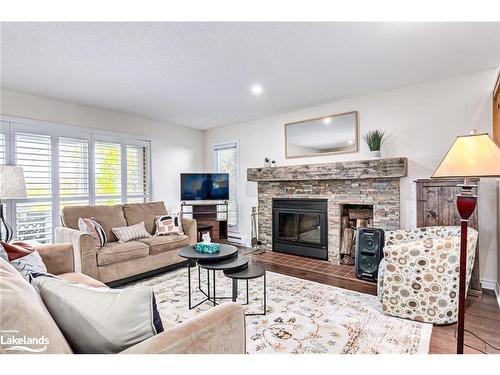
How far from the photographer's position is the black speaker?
11.0ft

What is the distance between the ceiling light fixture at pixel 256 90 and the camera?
3.64 m

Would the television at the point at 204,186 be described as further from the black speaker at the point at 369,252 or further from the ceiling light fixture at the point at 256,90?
the black speaker at the point at 369,252

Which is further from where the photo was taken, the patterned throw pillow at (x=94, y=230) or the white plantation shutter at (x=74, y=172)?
the white plantation shutter at (x=74, y=172)

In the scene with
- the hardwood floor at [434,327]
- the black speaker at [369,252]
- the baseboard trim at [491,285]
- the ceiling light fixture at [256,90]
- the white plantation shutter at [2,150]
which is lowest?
the hardwood floor at [434,327]

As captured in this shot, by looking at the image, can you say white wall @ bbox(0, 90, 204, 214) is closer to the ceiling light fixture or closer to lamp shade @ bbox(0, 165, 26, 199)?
lamp shade @ bbox(0, 165, 26, 199)

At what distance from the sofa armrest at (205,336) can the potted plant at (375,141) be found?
332 centimetres

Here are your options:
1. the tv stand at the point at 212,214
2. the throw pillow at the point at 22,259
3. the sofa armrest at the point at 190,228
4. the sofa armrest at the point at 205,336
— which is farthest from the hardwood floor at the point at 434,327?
the throw pillow at the point at 22,259

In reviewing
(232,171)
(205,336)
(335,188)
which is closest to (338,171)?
(335,188)

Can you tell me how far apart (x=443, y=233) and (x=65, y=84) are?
4743mm

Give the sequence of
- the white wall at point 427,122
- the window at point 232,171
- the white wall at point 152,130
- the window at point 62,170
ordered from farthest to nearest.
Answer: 1. the window at point 232,171
2. the white wall at point 152,130
3. the window at point 62,170
4. the white wall at point 427,122

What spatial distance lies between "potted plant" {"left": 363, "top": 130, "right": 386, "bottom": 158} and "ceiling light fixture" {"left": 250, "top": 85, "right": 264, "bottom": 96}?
166 cm

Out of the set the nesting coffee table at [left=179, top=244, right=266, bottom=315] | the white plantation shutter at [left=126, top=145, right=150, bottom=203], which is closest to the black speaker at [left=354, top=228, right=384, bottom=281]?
the nesting coffee table at [left=179, top=244, right=266, bottom=315]
